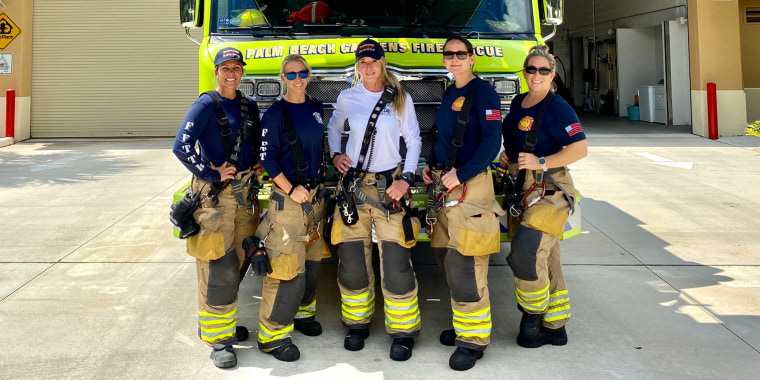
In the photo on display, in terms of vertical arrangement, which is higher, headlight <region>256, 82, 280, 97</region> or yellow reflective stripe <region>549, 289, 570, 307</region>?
headlight <region>256, 82, 280, 97</region>

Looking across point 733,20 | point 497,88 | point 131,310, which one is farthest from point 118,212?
point 733,20

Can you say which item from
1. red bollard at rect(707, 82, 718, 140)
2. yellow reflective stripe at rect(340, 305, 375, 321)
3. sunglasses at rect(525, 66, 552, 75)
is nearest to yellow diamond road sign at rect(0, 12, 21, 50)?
yellow reflective stripe at rect(340, 305, 375, 321)

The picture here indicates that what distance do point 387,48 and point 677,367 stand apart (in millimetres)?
2809

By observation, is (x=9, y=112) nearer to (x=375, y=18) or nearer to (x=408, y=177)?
(x=375, y=18)

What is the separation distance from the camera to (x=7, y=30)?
1642cm

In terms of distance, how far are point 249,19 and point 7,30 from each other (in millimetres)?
14259

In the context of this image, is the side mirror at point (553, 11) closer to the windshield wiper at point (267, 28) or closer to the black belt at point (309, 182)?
the windshield wiper at point (267, 28)

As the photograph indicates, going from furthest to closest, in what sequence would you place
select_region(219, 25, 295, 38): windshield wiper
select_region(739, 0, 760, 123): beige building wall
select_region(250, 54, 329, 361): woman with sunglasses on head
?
select_region(739, 0, 760, 123): beige building wall, select_region(219, 25, 295, 38): windshield wiper, select_region(250, 54, 329, 361): woman with sunglasses on head

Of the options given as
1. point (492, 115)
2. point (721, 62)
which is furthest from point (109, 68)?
point (492, 115)

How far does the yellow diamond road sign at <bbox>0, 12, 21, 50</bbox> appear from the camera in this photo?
1639cm

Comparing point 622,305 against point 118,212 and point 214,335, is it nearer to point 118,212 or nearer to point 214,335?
point 214,335

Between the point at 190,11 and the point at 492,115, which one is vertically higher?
the point at 190,11

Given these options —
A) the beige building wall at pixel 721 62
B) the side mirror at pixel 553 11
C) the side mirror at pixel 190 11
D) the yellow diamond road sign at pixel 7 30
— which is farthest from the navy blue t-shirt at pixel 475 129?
the yellow diamond road sign at pixel 7 30

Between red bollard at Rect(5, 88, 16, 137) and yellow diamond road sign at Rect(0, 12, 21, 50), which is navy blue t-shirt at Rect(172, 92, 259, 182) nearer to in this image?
red bollard at Rect(5, 88, 16, 137)
